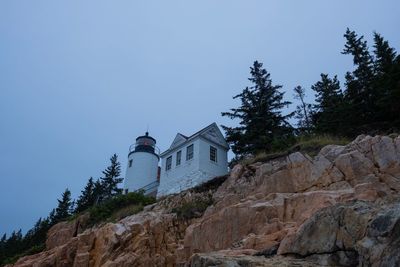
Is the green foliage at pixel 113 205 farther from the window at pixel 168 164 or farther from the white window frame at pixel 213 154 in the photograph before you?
the white window frame at pixel 213 154

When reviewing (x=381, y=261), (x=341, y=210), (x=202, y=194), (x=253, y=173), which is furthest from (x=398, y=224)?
(x=202, y=194)

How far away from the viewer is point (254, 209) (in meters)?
10.4

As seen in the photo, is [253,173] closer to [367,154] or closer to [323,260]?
Result: [367,154]

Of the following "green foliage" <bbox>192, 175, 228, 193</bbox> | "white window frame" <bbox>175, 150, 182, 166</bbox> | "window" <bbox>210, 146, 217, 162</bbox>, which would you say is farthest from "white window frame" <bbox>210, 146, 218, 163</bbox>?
"green foliage" <bbox>192, 175, 228, 193</bbox>

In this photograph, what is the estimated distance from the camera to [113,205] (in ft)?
74.5

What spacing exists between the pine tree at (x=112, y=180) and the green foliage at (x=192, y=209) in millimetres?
27059

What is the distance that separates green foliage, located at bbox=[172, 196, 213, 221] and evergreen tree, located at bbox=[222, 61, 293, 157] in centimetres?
891

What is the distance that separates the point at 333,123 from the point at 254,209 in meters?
13.2

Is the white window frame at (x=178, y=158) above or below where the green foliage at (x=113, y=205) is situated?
above

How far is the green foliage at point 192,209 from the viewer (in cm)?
1506

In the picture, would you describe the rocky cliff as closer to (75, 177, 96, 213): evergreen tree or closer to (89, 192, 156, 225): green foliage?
(89, 192, 156, 225): green foliage

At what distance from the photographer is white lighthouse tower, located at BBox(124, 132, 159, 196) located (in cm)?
3343

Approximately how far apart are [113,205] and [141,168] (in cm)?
1182

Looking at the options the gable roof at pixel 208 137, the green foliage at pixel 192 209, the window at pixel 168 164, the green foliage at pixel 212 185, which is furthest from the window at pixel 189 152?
the green foliage at pixel 192 209
